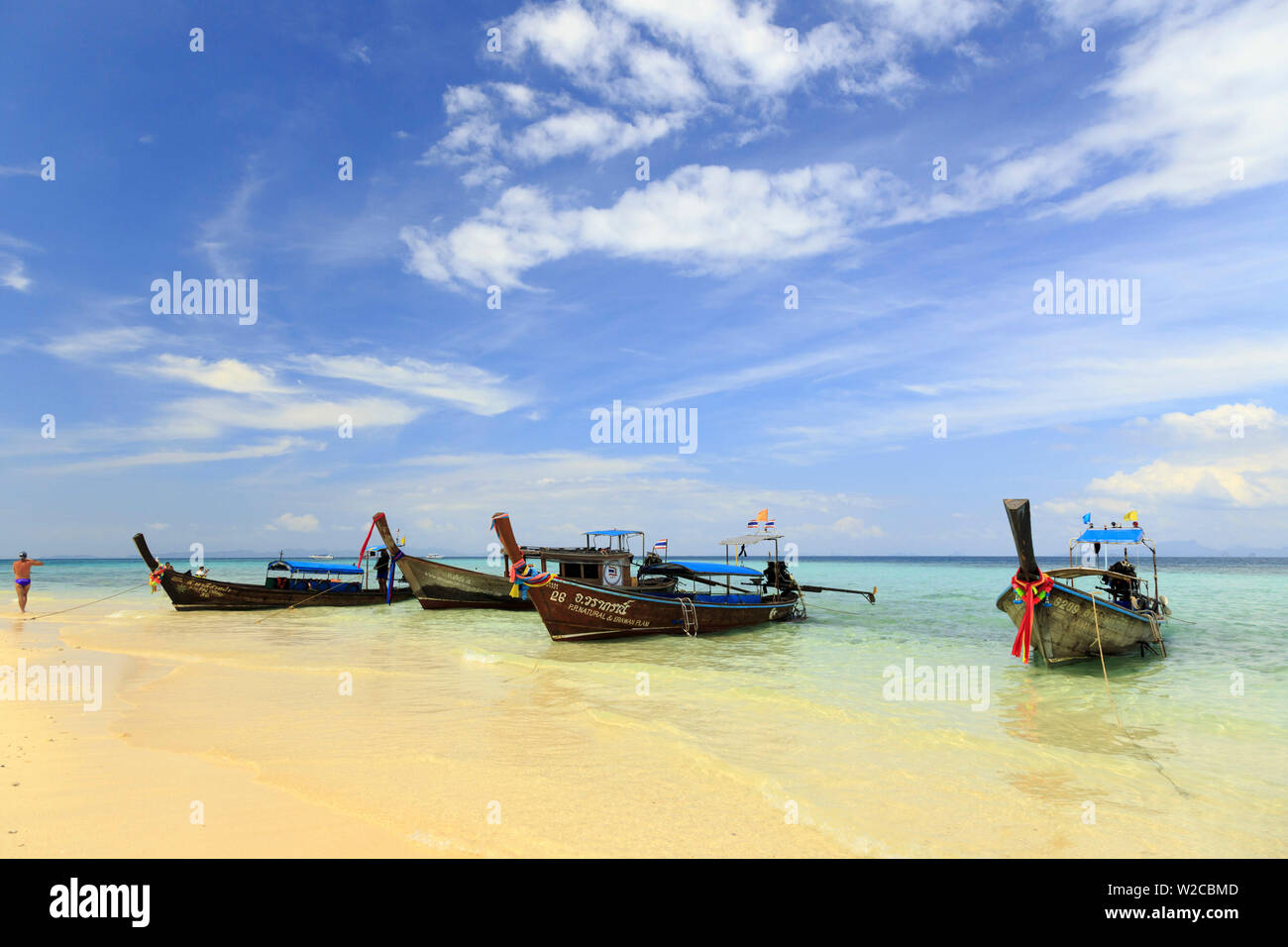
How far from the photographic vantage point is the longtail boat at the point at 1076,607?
12.9 m

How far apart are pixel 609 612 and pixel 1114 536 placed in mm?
14063

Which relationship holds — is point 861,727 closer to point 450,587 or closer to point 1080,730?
point 1080,730

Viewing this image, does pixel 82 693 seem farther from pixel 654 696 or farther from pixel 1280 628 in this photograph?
pixel 1280 628

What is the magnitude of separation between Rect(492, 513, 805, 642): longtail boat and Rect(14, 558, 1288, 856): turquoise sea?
1.94 feet

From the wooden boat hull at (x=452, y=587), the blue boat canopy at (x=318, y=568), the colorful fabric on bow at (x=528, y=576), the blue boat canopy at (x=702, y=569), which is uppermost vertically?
the colorful fabric on bow at (x=528, y=576)

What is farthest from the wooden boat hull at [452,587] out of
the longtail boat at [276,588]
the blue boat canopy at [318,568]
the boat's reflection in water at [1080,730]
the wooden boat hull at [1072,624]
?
the boat's reflection in water at [1080,730]

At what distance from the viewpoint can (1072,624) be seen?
14.8 meters

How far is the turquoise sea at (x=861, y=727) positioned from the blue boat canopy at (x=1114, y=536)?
3.15 metres

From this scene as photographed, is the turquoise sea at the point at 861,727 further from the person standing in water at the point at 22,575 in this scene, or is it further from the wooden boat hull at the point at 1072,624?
the person standing in water at the point at 22,575

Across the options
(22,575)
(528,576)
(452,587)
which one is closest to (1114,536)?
(528,576)

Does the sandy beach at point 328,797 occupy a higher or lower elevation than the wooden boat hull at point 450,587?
higher

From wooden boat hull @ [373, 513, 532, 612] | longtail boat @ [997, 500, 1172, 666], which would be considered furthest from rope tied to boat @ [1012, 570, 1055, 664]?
wooden boat hull @ [373, 513, 532, 612]

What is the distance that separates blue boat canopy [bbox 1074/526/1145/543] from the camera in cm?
1697

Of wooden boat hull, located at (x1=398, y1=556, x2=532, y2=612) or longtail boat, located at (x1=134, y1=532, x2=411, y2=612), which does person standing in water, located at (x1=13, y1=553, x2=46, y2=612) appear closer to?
longtail boat, located at (x1=134, y1=532, x2=411, y2=612)
